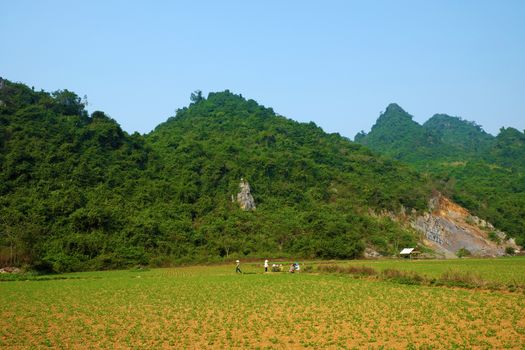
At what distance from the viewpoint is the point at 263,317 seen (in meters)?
22.2

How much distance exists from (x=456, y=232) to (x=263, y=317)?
74046mm

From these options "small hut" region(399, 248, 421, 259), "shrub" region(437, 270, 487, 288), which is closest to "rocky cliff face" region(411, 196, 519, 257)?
"small hut" region(399, 248, 421, 259)

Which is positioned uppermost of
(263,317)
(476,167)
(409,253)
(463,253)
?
(476,167)

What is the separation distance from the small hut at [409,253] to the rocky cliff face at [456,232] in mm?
9064

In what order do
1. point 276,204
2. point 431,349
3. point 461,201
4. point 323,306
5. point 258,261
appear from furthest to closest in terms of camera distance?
1. point 461,201
2. point 276,204
3. point 258,261
4. point 323,306
5. point 431,349

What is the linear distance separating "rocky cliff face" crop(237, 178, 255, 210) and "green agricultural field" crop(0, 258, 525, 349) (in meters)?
47.7

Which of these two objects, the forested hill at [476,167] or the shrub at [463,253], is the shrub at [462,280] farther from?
the forested hill at [476,167]

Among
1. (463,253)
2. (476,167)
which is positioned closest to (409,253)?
(463,253)

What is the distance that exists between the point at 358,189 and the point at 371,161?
1904 cm

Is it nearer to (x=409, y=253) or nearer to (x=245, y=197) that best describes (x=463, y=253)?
(x=409, y=253)

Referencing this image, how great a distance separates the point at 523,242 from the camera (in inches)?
3506

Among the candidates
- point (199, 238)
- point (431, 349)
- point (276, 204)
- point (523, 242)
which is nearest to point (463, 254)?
point (523, 242)

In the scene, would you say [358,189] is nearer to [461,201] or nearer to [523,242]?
[461,201]

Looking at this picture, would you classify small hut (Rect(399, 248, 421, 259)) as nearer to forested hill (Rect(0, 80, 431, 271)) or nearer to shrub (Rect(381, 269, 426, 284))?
forested hill (Rect(0, 80, 431, 271))
